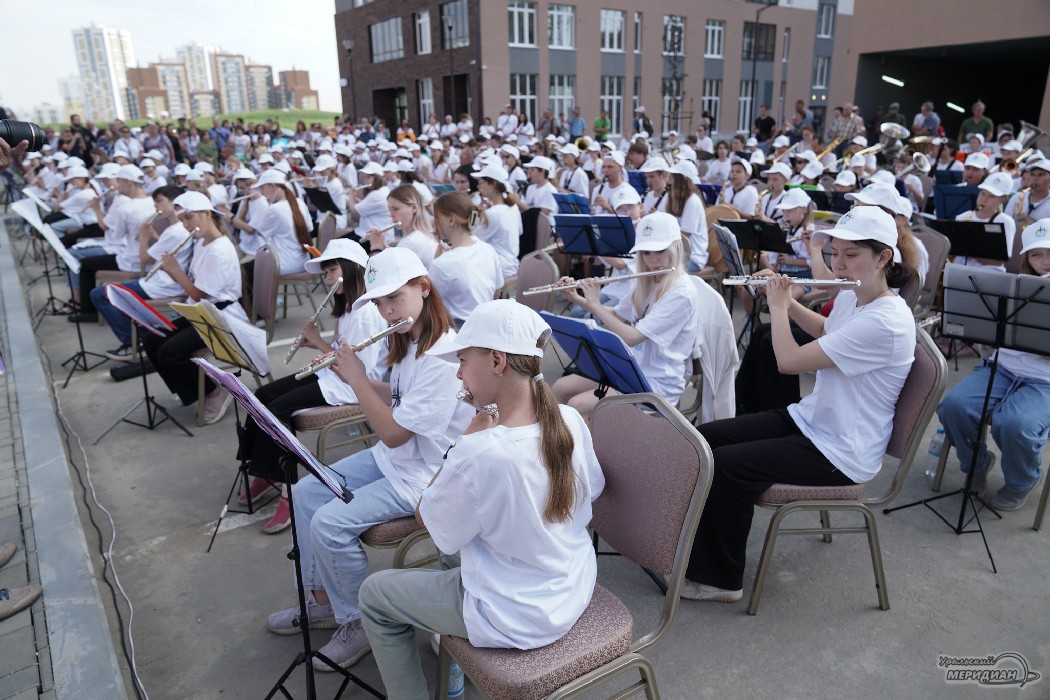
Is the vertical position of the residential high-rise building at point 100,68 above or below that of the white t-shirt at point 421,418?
above

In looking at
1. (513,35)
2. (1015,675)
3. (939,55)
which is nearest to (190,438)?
(1015,675)

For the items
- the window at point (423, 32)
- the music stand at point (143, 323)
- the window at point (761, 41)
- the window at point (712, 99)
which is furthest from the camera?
the window at point (761, 41)

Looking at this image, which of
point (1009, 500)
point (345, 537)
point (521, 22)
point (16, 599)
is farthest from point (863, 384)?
point (521, 22)

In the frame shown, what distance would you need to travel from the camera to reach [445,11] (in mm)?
33094

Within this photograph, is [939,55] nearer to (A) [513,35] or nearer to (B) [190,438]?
(A) [513,35]

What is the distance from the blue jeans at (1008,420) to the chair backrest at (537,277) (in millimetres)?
2704

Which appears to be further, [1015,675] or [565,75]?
[565,75]

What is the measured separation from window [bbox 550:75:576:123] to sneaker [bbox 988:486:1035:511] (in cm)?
3175

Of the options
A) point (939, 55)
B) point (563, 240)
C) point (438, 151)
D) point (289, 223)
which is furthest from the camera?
point (939, 55)

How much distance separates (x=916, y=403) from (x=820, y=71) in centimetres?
4603

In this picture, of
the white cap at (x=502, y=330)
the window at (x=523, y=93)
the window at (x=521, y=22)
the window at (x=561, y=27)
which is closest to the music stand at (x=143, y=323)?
the white cap at (x=502, y=330)

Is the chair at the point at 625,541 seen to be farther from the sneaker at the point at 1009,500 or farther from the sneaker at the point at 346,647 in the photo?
the sneaker at the point at 1009,500

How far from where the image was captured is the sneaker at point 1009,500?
4.03 meters

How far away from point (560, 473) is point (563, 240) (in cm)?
480
